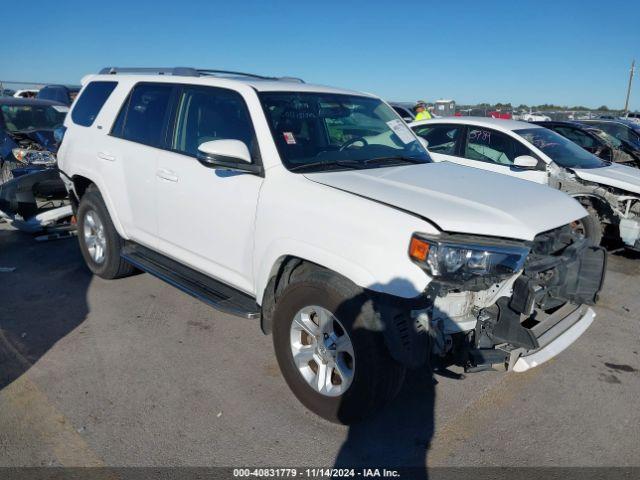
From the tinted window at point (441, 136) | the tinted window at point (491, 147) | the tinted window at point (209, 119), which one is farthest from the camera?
the tinted window at point (441, 136)

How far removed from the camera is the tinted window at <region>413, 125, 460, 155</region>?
733 centimetres

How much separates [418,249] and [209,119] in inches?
85.8

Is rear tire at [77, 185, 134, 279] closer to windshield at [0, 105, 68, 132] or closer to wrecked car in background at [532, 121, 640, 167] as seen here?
windshield at [0, 105, 68, 132]

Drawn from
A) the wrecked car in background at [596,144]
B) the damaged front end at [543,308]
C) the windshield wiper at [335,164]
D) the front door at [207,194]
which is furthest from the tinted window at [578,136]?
the front door at [207,194]

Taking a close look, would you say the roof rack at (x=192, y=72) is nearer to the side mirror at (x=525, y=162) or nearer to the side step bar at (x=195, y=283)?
the side step bar at (x=195, y=283)

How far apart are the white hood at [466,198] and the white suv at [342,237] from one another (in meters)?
0.01

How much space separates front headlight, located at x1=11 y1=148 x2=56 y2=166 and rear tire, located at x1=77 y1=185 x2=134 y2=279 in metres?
2.69

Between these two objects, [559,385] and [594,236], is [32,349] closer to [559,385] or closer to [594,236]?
[559,385]

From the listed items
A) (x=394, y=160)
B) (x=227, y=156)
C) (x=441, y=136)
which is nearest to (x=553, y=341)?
(x=394, y=160)

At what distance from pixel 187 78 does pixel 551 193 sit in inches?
117

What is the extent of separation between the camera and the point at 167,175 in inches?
158

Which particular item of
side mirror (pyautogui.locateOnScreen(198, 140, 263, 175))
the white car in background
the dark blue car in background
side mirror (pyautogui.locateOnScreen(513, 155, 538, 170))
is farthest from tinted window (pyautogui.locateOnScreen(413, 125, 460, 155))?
the dark blue car in background

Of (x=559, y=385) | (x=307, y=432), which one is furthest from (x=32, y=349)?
(x=559, y=385)

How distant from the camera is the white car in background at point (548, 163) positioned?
6.28m
